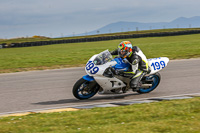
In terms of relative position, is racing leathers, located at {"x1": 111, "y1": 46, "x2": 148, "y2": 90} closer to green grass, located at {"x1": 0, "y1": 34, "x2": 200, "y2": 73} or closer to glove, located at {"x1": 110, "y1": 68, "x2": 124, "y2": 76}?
glove, located at {"x1": 110, "y1": 68, "x2": 124, "y2": 76}

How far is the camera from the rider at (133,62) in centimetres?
830

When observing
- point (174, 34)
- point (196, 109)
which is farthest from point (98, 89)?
point (174, 34)

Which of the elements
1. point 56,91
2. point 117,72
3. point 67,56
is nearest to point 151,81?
point 117,72

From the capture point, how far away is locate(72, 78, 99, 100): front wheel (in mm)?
8086

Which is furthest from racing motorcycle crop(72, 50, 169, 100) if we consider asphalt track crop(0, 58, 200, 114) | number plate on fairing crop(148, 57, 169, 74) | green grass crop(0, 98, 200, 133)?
green grass crop(0, 98, 200, 133)

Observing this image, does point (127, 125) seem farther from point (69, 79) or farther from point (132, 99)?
point (69, 79)

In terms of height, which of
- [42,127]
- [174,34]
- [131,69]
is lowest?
[42,127]

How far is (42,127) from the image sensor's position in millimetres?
5488

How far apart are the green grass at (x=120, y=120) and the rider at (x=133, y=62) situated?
1585mm

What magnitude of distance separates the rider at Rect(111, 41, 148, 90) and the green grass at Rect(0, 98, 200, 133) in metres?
1.59

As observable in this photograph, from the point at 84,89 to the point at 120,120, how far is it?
2.66 meters

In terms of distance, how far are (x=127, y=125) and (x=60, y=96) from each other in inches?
162

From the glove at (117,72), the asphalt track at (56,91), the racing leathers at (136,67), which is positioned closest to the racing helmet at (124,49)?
the racing leathers at (136,67)

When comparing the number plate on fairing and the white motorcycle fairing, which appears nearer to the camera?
the white motorcycle fairing
